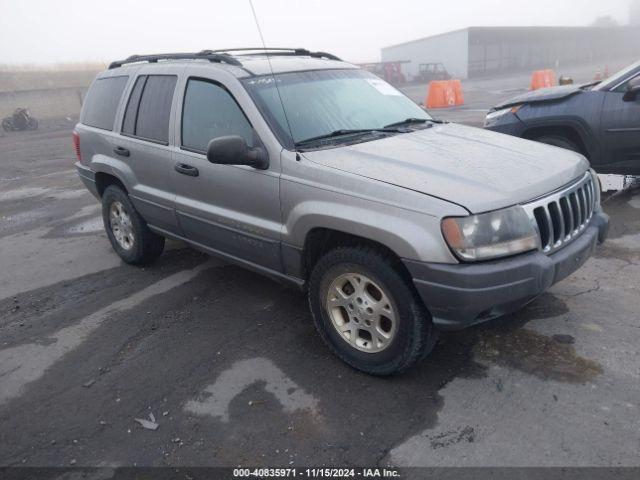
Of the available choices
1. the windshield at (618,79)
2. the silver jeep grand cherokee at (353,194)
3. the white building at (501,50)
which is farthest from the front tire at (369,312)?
the white building at (501,50)

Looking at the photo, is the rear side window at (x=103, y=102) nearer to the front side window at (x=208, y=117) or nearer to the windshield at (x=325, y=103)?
the front side window at (x=208, y=117)

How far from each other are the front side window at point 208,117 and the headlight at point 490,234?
5.01 feet

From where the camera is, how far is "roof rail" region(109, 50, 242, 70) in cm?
387

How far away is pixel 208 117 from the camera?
3.84 metres

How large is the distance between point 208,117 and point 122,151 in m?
1.26

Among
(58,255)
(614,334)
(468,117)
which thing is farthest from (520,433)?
(468,117)

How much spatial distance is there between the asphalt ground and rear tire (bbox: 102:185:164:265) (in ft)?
1.06

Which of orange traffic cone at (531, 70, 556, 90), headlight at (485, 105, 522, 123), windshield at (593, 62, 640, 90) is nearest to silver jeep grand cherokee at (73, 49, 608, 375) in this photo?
headlight at (485, 105, 522, 123)

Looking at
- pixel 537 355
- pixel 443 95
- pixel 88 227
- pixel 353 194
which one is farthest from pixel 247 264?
pixel 443 95

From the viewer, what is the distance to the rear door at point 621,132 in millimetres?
5613

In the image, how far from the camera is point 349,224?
2916 millimetres

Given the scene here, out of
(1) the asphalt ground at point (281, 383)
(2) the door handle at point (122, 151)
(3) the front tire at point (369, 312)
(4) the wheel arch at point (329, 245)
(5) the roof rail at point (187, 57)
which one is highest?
(5) the roof rail at point (187, 57)

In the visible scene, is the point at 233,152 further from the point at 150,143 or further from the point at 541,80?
the point at 541,80

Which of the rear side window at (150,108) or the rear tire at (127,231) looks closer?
the rear side window at (150,108)
